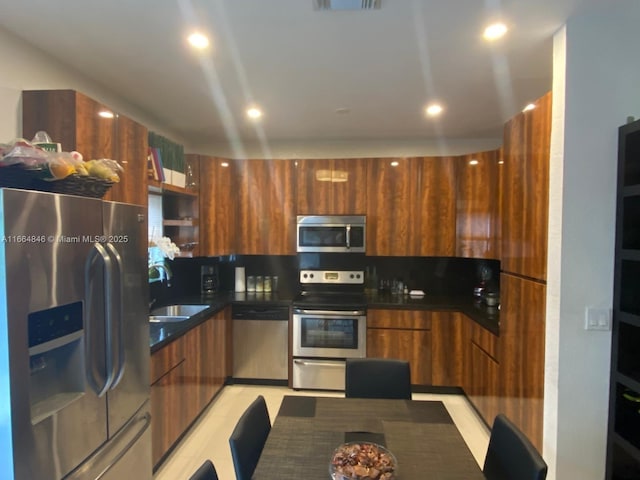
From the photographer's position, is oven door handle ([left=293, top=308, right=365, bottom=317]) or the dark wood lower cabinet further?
oven door handle ([left=293, top=308, right=365, bottom=317])

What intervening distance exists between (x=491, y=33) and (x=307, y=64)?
1029 mm

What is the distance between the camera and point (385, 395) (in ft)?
A: 6.58

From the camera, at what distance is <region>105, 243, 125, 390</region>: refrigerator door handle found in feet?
4.81

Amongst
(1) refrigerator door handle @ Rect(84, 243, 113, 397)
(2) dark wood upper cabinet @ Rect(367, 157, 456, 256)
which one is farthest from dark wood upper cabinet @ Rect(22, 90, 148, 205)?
(2) dark wood upper cabinet @ Rect(367, 157, 456, 256)

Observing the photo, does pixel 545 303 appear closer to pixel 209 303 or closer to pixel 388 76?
pixel 388 76

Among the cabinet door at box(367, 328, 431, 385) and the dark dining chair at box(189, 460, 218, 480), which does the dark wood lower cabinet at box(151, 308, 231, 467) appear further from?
the cabinet door at box(367, 328, 431, 385)

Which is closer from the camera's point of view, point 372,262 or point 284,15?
point 284,15

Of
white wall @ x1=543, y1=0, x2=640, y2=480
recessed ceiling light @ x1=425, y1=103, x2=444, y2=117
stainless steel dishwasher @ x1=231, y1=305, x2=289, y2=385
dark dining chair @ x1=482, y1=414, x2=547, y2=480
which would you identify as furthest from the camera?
stainless steel dishwasher @ x1=231, y1=305, x2=289, y2=385

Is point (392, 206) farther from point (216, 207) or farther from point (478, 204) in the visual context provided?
point (216, 207)

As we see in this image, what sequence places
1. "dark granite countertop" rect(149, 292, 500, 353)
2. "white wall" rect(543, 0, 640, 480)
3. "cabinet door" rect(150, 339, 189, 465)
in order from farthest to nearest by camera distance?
"dark granite countertop" rect(149, 292, 500, 353), "cabinet door" rect(150, 339, 189, 465), "white wall" rect(543, 0, 640, 480)

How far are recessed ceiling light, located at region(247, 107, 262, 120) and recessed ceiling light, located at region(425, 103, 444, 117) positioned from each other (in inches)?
55.9

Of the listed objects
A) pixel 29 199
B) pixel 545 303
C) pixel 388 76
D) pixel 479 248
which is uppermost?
pixel 388 76

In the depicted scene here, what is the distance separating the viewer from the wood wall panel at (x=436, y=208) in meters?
3.50

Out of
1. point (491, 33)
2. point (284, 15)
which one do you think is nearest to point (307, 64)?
point (284, 15)
